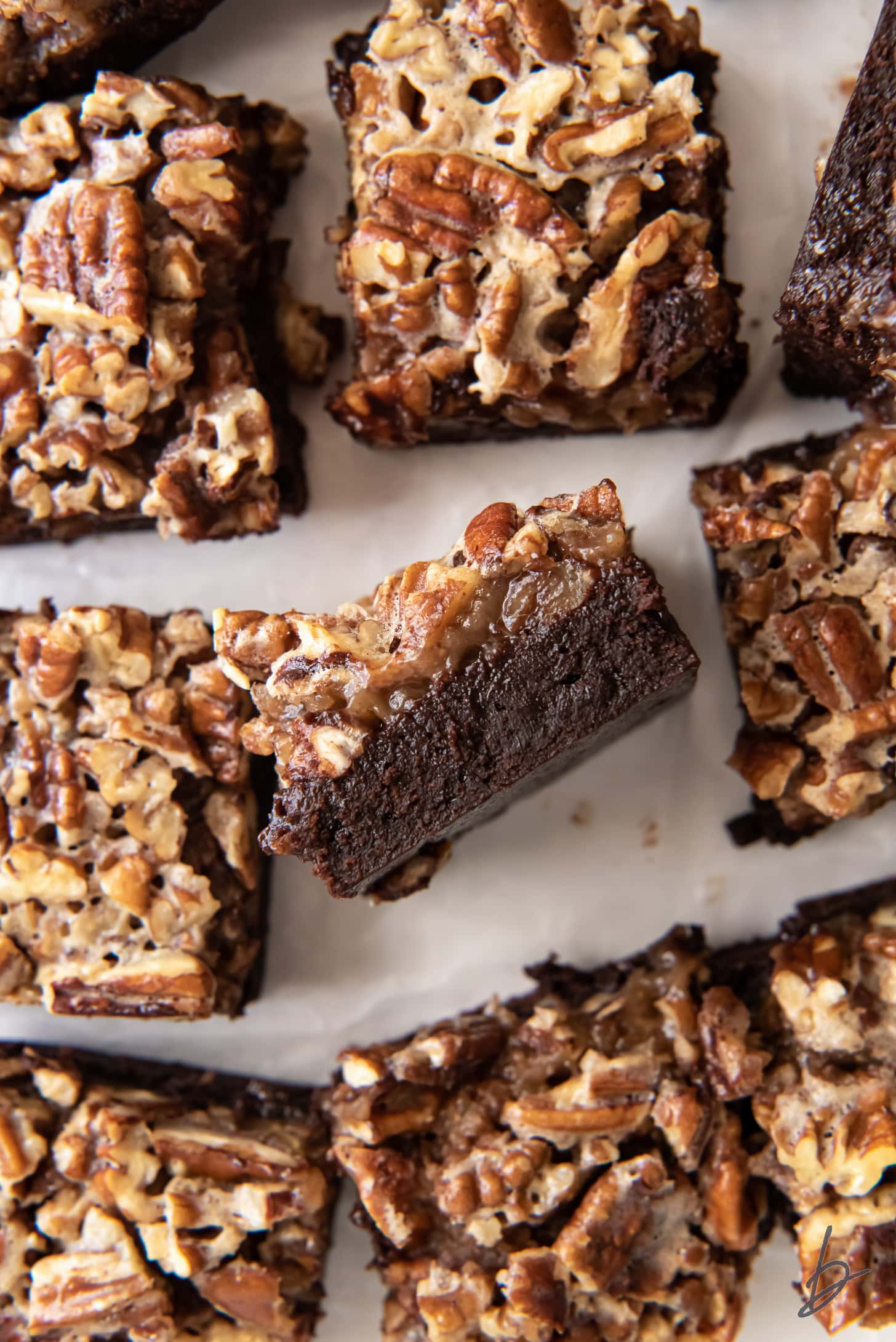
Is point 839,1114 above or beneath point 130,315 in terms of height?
beneath

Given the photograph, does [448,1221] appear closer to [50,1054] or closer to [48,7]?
[50,1054]

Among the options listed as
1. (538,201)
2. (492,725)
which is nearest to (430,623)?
(492,725)

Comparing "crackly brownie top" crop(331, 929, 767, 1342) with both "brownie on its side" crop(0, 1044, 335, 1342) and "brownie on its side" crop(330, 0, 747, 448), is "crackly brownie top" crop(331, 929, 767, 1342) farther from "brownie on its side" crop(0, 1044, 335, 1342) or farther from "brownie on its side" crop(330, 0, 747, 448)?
"brownie on its side" crop(330, 0, 747, 448)

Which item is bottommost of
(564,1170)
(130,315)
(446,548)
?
(564,1170)

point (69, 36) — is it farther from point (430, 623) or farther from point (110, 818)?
point (110, 818)

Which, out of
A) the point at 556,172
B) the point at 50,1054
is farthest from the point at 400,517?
the point at 50,1054
